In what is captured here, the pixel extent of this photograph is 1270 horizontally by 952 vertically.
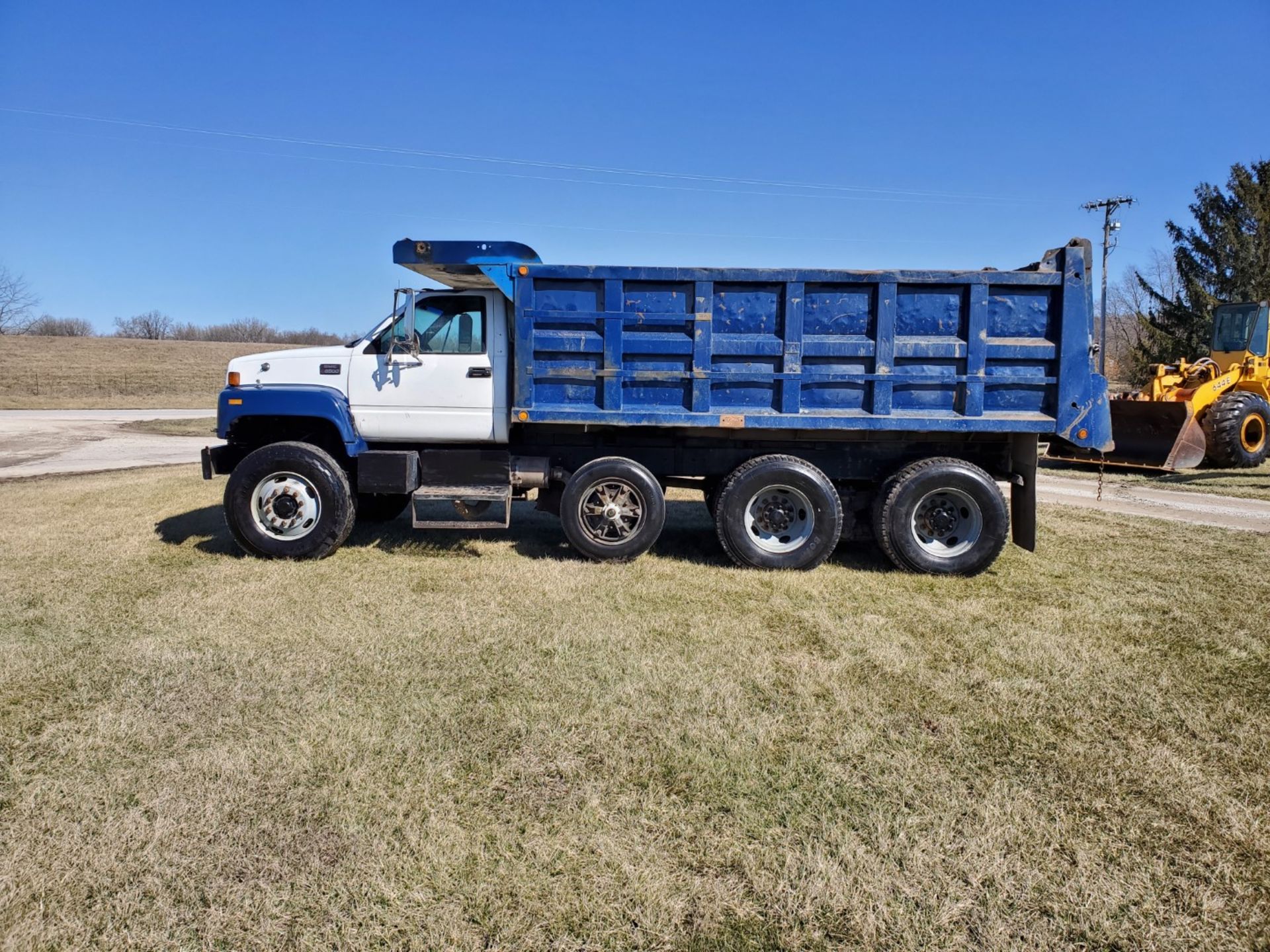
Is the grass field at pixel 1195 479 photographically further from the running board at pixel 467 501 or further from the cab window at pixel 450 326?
the cab window at pixel 450 326

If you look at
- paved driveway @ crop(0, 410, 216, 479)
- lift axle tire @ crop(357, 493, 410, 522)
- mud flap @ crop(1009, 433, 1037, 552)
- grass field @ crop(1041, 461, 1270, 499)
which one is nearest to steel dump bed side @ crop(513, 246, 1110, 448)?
mud flap @ crop(1009, 433, 1037, 552)

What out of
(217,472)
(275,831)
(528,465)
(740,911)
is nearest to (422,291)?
(528,465)

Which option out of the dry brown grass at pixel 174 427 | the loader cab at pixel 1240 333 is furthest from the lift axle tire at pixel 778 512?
the dry brown grass at pixel 174 427

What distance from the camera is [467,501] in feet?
22.8

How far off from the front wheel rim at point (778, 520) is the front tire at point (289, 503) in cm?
348

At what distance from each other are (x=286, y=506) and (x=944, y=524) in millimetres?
5623

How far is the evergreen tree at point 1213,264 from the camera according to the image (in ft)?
96.7

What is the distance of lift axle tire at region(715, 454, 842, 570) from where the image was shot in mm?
6703

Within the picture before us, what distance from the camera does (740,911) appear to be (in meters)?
2.52

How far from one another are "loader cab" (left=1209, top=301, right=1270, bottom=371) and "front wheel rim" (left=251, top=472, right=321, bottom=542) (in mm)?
15300

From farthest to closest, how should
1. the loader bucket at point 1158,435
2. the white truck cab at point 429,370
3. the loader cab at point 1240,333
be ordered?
1. the loader cab at point 1240,333
2. the loader bucket at point 1158,435
3. the white truck cab at point 429,370

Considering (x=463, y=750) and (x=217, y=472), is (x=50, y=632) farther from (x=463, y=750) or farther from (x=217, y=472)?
(x=463, y=750)

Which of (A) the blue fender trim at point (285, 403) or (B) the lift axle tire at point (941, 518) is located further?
(A) the blue fender trim at point (285, 403)

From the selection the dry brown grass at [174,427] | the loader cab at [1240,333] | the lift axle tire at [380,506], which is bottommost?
the lift axle tire at [380,506]
